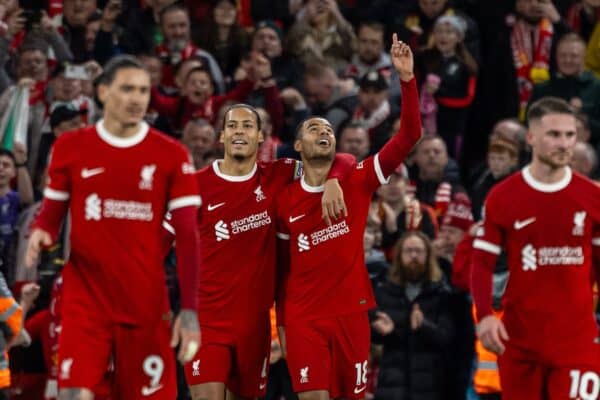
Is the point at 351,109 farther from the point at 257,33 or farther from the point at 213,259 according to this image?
the point at 213,259

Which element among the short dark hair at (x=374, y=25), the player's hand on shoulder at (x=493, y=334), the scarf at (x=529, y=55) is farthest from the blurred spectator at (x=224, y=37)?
the player's hand on shoulder at (x=493, y=334)

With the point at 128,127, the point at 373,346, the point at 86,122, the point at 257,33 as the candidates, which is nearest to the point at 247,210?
the point at 128,127

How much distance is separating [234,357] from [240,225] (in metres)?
0.94

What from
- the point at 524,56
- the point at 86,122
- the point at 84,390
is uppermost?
the point at 524,56

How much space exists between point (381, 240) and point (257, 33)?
3.23 meters

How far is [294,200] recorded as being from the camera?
10.7 m

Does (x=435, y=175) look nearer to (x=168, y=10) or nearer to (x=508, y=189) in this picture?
(x=168, y=10)

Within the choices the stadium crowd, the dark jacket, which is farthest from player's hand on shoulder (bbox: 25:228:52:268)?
the dark jacket

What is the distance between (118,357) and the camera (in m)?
8.59

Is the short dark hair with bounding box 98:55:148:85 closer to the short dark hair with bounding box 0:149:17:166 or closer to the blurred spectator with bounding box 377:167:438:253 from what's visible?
the short dark hair with bounding box 0:149:17:166

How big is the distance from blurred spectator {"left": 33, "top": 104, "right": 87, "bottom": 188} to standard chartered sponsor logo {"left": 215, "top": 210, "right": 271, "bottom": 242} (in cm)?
406

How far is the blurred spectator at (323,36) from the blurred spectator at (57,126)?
295 centimetres

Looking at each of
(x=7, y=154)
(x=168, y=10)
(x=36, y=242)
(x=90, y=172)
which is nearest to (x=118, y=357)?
(x=36, y=242)

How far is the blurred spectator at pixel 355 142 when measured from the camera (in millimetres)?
14883
